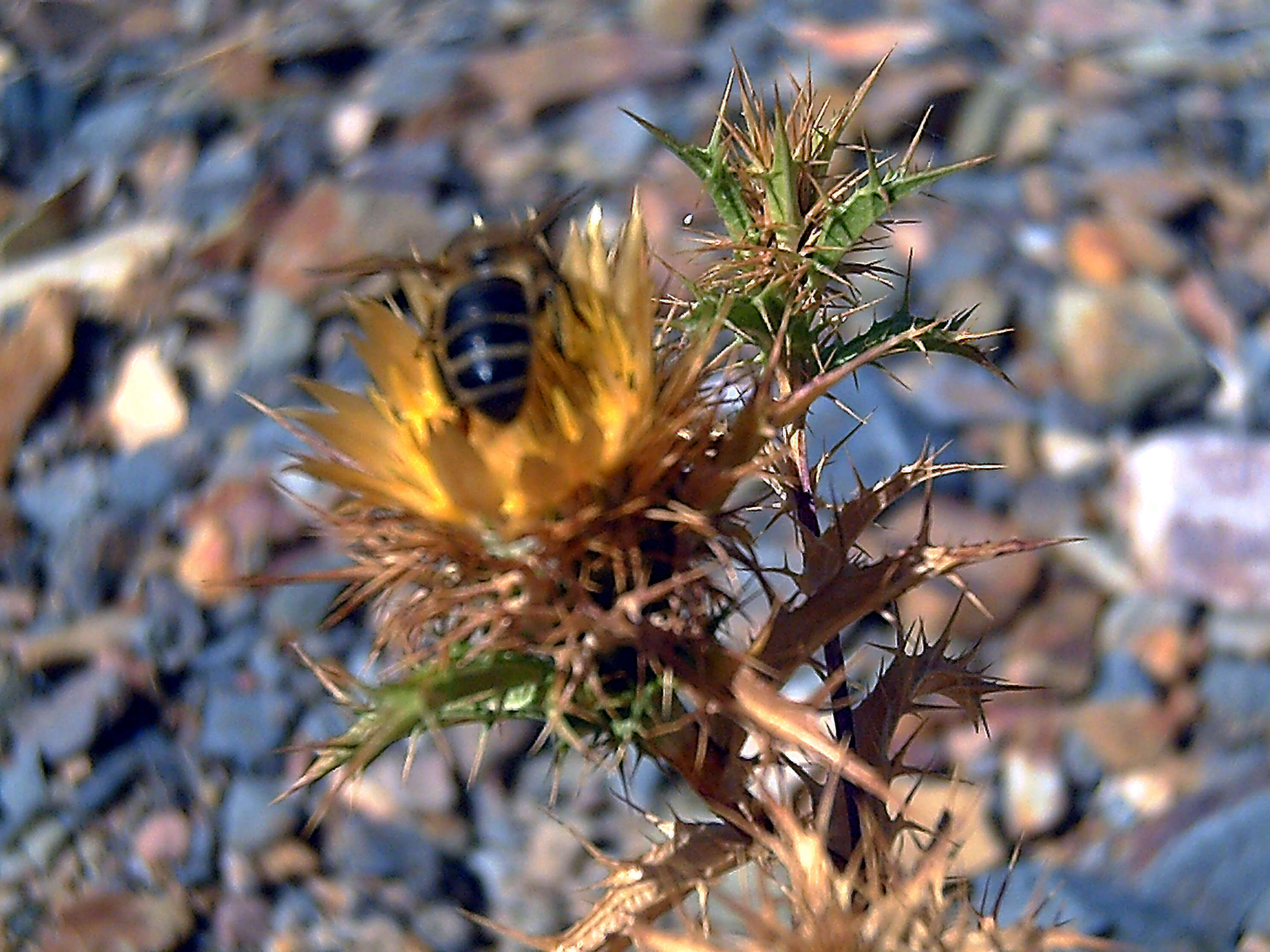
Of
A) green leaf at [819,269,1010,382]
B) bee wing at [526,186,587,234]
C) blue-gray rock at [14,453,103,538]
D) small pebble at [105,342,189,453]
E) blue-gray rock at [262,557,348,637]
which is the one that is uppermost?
bee wing at [526,186,587,234]

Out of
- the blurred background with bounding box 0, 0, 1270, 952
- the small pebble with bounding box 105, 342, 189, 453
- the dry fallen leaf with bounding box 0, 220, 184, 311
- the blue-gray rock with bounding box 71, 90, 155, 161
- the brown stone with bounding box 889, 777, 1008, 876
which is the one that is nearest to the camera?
the brown stone with bounding box 889, 777, 1008, 876

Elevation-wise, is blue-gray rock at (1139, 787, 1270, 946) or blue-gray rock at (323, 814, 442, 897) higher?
blue-gray rock at (323, 814, 442, 897)

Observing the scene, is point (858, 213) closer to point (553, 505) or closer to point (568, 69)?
point (553, 505)

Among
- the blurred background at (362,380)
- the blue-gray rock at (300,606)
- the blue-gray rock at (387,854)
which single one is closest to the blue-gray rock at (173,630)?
the blurred background at (362,380)

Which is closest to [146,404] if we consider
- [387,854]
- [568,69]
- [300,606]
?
[300,606]

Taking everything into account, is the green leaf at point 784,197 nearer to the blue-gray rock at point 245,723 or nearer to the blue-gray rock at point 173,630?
the blue-gray rock at point 245,723

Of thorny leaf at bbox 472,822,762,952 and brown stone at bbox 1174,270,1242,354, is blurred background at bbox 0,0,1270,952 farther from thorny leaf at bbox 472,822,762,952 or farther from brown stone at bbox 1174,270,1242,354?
thorny leaf at bbox 472,822,762,952

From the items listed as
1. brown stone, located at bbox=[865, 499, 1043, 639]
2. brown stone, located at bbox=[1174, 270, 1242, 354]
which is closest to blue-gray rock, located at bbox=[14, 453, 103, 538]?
brown stone, located at bbox=[865, 499, 1043, 639]
